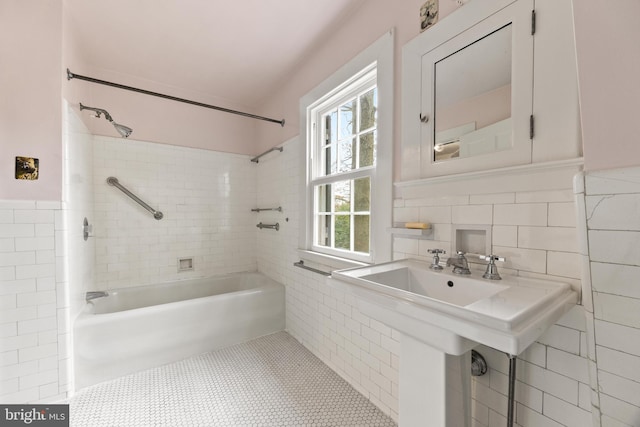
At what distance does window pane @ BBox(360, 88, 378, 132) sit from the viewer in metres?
1.76

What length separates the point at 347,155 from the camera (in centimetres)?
196

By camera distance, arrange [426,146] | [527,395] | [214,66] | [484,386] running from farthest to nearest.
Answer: [214,66]
[426,146]
[484,386]
[527,395]

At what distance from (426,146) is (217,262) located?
2.59 m

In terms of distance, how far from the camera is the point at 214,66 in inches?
89.5

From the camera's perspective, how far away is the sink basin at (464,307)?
599mm

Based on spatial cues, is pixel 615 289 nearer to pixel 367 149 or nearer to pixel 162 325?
pixel 367 149

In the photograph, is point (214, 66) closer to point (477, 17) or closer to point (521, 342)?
point (477, 17)

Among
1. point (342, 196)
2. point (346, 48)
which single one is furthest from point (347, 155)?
point (346, 48)

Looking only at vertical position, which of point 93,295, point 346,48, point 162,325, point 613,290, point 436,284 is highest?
point 346,48

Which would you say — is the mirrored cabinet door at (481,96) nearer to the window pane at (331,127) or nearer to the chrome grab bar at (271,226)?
the window pane at (331,127)

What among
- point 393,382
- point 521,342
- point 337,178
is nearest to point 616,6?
point 521,342

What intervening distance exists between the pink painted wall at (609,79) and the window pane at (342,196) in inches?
55.0

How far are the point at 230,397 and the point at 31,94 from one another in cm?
225

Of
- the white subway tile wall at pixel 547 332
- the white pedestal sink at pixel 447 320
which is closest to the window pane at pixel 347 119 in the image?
the white subway tile wall at pixel 547 332
